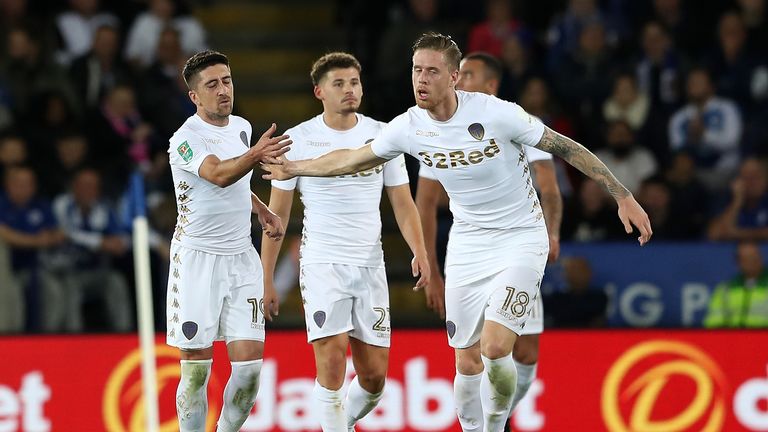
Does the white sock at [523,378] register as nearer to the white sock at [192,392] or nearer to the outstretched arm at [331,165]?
the outstretched arm at [331,165]

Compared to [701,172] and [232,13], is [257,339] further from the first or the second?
[232,13]

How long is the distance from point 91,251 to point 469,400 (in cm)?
524

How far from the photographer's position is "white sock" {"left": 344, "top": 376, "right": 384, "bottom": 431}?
9.52 metres

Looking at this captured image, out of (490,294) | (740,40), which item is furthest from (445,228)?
(740,40)

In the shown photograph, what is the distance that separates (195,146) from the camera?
28.6 feet

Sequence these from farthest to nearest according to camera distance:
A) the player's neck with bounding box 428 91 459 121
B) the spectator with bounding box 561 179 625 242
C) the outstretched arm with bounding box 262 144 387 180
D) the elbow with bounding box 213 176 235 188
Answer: the spectator with bounding box 561 179 625 242 → the player's neck with bounding box 428 91 459 121 → the outstretched arm with bounding box 262 144 387 180 → the elbow with bounding box 213 176 235 188

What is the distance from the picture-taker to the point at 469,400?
930 centimetres

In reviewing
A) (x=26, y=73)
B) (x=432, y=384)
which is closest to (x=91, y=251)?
(x=26, y=73)

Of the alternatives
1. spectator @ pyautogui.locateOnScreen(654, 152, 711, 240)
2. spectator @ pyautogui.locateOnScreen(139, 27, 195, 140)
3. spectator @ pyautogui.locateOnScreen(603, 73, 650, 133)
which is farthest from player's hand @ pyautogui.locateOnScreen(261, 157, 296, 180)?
spectator @ pyautogui.locateOnScreen(603, 73, 650, 133)

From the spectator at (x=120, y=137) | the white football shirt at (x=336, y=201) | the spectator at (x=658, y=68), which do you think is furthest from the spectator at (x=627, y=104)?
the white football shirt at (x=336, y=201)

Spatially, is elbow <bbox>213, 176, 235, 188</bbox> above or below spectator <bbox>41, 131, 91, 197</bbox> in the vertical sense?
below

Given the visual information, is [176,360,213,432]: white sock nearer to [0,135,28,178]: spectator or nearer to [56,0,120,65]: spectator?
[0,135,28,178]: spectator

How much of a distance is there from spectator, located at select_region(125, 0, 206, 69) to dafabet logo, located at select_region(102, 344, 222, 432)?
173 inches

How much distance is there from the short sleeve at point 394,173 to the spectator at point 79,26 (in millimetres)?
6782
